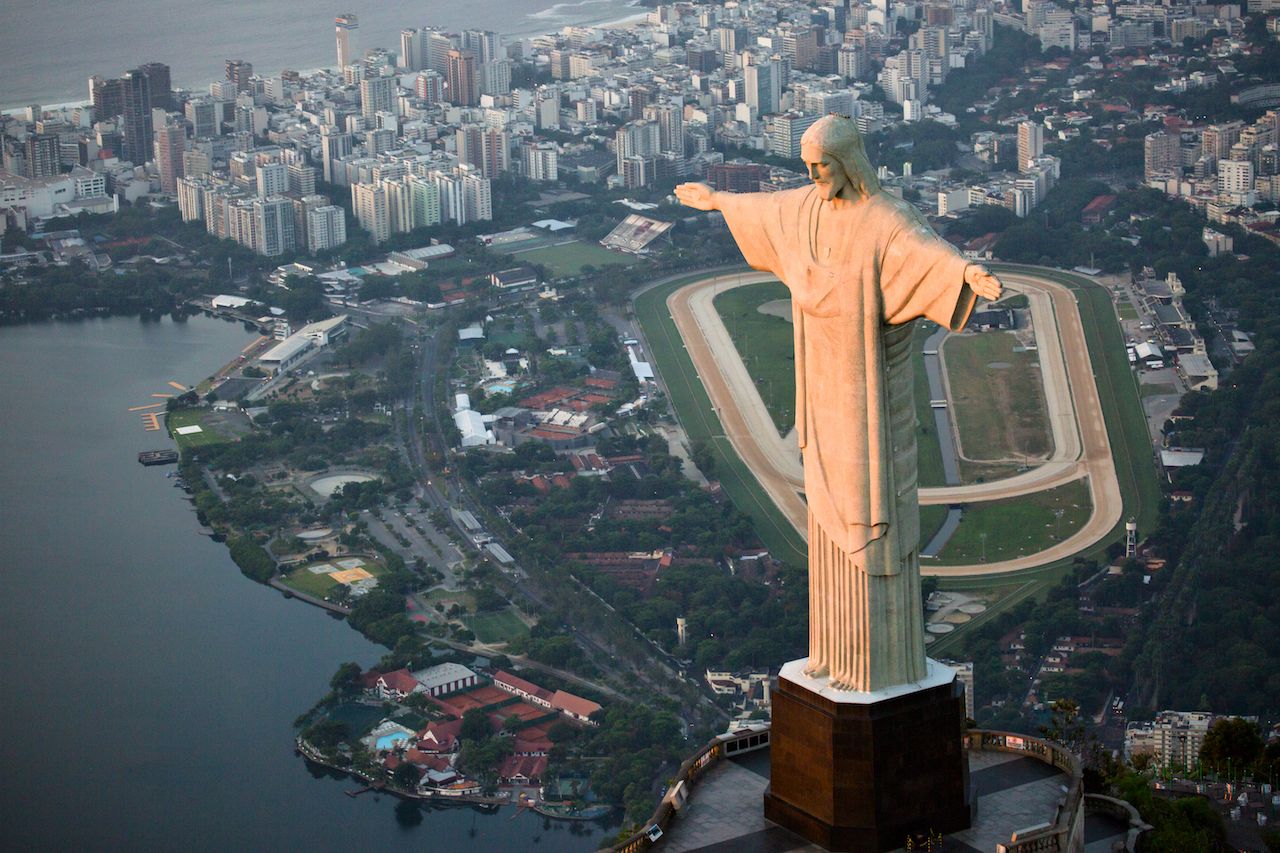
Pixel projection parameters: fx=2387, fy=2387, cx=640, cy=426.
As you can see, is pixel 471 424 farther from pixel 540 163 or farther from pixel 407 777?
pixel 540 163

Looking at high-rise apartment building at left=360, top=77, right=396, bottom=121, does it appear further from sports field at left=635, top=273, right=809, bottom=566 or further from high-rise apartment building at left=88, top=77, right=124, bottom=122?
sports field at left=635, top=273, right=809, bottom=566

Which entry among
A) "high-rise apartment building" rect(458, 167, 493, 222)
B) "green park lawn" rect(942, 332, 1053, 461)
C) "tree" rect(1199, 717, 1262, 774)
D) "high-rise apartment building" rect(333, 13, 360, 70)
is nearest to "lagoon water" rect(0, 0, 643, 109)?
"high-rise apartment building" rect(333, 13, 360, 70)

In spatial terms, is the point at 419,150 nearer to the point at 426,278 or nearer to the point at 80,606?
the point at 426,278

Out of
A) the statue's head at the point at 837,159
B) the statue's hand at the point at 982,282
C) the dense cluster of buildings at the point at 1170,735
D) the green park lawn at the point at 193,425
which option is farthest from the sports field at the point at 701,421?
the statue's hand at the point at 982,282

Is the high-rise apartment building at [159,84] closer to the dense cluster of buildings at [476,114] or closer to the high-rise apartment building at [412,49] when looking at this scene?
the dense cluster of buildings at [476,114]

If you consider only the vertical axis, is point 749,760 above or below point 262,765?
above

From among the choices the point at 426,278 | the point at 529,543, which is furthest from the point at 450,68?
the point at 529,543
